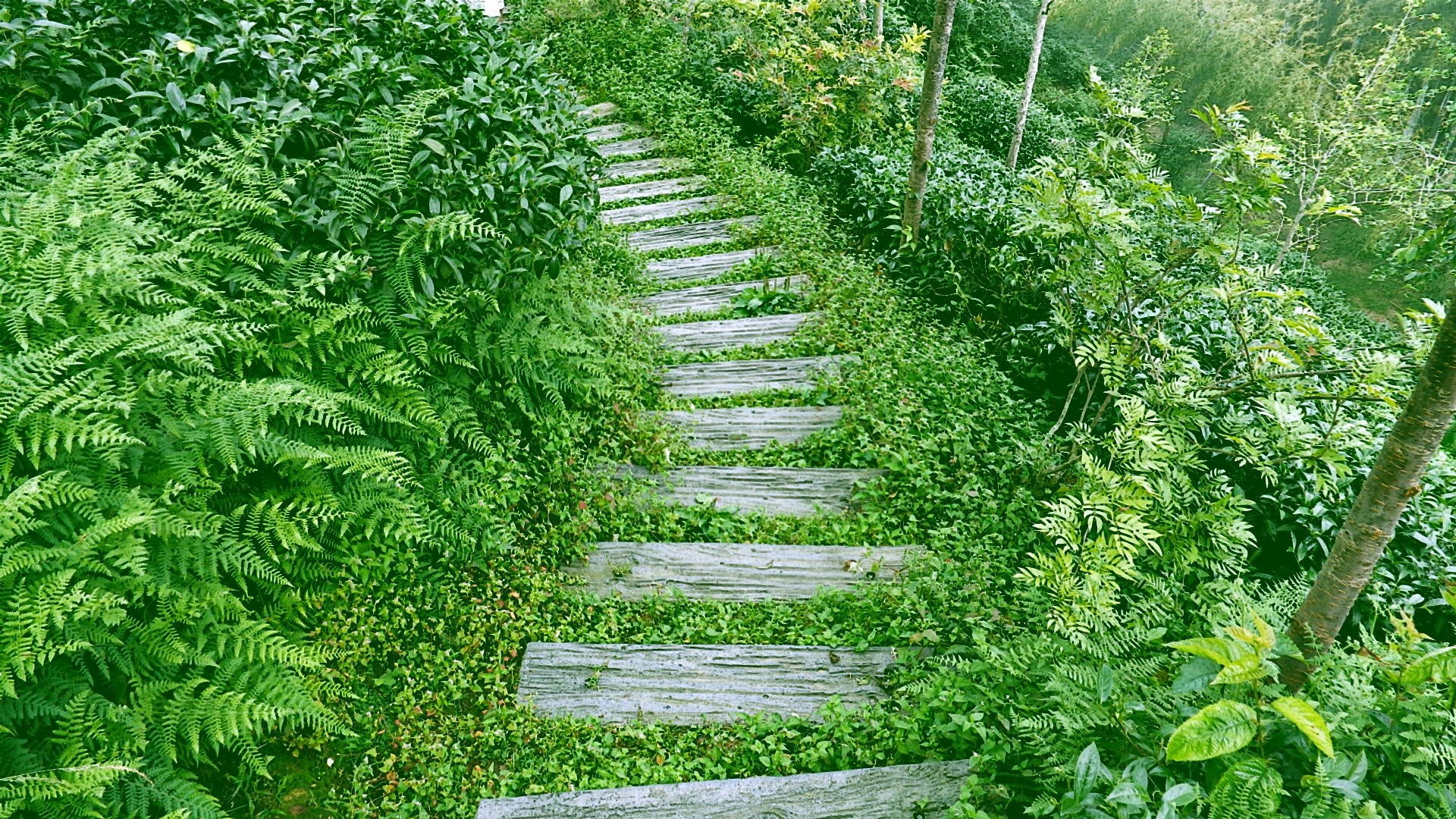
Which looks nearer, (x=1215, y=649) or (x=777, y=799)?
(x=1215, y=649)

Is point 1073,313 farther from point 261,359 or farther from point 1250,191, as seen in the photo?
point 261,359

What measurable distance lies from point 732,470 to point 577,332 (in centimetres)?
139

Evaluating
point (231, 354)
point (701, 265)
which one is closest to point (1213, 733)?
point (231, 354)

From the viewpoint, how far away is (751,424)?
5047 mm

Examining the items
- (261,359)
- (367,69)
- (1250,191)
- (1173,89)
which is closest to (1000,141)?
(1173,89)

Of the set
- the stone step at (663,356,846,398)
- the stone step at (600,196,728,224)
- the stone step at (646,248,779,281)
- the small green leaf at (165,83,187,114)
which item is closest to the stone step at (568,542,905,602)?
the stone step at (663,356,846,398)

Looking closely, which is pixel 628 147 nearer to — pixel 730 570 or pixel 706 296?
pixel 706 296

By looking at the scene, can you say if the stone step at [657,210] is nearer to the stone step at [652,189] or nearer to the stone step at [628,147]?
the stone step at [652,189]

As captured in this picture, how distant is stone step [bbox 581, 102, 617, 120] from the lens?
32.4 feet

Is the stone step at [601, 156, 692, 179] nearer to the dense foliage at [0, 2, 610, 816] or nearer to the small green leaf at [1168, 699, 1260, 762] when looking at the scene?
the dense foliage at [0, 2, 610, 816]

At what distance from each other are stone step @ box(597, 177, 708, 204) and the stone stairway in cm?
182

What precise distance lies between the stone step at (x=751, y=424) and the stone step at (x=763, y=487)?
0.31 m

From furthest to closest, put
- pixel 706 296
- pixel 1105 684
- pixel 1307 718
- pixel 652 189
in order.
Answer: pixel 652 189, pixel 706 296, pixel 1105 684, pixel 1307 718

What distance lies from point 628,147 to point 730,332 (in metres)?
4.37
